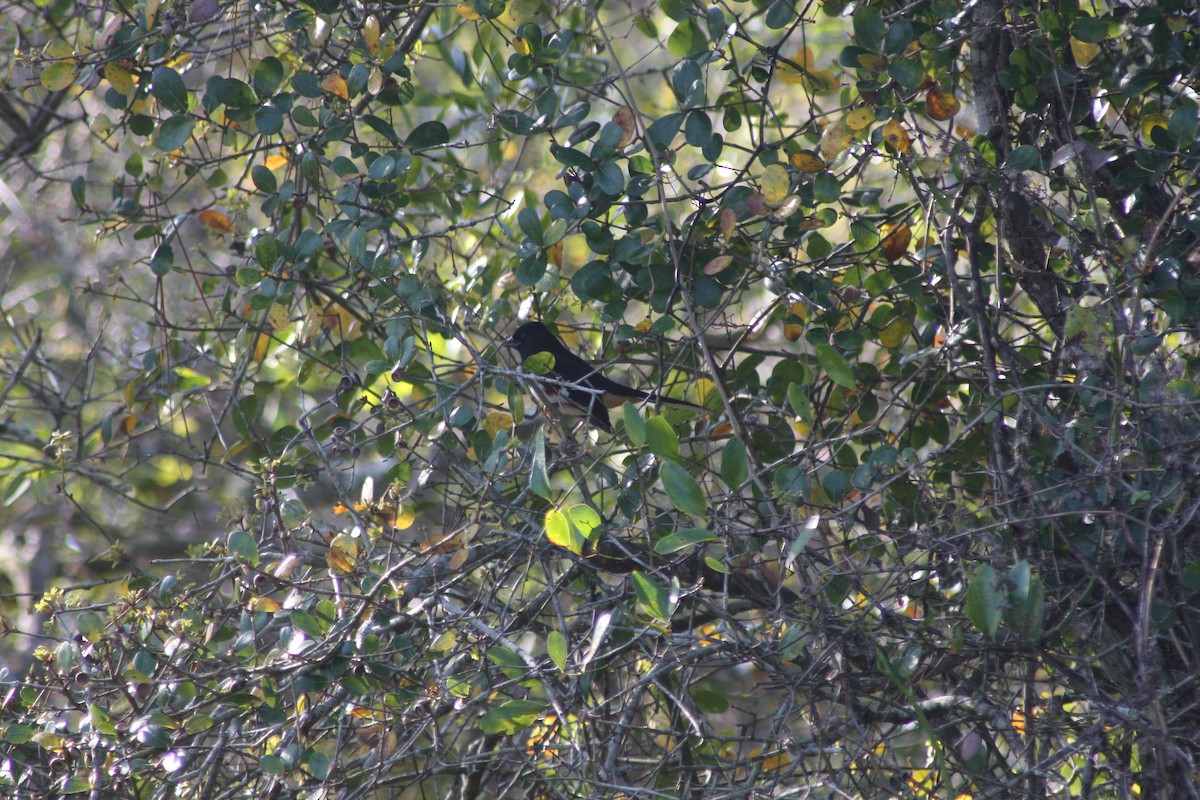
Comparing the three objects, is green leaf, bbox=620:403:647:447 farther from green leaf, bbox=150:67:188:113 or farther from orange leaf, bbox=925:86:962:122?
green leaf, bbox=150:67:188:113

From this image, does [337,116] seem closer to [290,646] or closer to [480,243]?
[480,243]

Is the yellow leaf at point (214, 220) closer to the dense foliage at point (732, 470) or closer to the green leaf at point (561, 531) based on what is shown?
the dense foliage at point (732, 470)

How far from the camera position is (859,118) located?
8.16 feet

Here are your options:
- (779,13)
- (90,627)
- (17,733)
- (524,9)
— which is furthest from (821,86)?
(17,733)

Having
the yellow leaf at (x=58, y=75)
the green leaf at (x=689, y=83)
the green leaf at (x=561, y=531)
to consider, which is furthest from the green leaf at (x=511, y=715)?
the yellow leaf at (x=58, y=75)

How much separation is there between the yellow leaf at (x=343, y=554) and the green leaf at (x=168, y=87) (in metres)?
1.21

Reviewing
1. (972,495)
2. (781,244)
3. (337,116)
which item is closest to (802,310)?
(781,244)

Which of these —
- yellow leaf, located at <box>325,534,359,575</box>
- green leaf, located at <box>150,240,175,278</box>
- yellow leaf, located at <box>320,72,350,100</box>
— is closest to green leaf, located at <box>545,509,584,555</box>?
yellow leaf, located at <box>325,534,359,575</box>

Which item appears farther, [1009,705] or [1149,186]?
[1149,186]

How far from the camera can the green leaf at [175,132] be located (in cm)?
276

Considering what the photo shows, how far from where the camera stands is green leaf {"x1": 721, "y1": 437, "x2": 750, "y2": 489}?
2.17 metres

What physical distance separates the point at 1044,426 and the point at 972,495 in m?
0.62

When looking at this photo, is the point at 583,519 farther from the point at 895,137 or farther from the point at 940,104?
the point at 940,104

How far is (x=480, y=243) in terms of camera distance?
358cm
